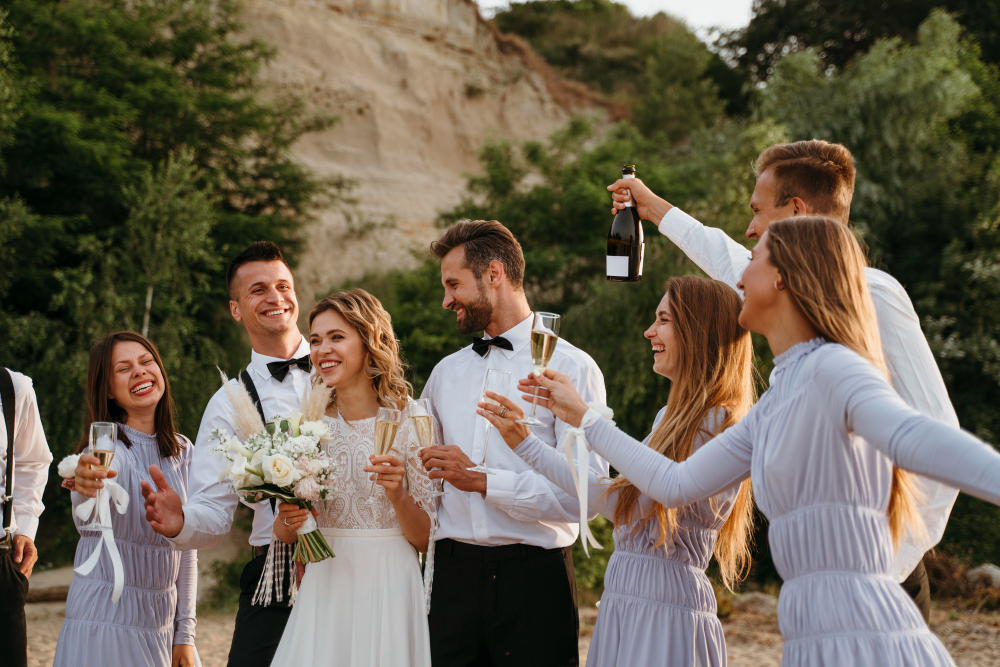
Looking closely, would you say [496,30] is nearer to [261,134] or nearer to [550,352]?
[261,134]

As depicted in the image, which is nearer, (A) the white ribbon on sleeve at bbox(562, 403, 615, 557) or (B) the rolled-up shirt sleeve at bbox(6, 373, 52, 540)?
(A) the white ribbon on sleeve at bbox(562, 403, 615, 557)

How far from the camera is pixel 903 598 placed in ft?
7.33

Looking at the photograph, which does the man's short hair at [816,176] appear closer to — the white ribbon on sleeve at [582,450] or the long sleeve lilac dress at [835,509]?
the long sleeve lilac dress at [835,509]

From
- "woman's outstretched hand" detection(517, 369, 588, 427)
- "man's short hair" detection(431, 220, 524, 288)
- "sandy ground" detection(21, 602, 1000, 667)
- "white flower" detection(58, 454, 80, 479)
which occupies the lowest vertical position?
"sandy ground" detection(21, 602, 1000, 667)

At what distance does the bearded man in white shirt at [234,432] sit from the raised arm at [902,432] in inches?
104

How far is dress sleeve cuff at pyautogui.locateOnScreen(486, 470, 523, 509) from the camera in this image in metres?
3.59

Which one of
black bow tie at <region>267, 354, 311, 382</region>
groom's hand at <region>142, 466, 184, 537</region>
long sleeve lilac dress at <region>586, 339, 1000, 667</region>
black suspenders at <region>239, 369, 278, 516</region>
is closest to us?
long sleeve lilac dress at <region>586, 339, 1000, 667</region>

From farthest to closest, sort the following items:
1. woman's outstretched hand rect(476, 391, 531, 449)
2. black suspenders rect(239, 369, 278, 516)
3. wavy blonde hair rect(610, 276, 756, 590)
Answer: black suspenders rect(239, 369, 278, 516) → wavy blonde hair rect(610, 276, 756, 590) → woman's outstretched hand rect(476, 391, 531, 449)

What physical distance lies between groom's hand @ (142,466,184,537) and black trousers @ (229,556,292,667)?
63 centimetres

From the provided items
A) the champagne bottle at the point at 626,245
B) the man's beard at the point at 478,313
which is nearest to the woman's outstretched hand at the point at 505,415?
the man's beard at the point at 478,313

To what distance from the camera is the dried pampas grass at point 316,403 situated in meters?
3.57

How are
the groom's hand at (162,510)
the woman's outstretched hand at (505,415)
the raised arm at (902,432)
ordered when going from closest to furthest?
1. the raised arm at (902,432)
2. the woman's outstretched hand at (505,415)
3. the groom's hand at (162,510)

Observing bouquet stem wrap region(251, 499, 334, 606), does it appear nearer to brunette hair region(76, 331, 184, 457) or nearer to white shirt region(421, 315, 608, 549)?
white shirt region(421, 315, 608, 549)

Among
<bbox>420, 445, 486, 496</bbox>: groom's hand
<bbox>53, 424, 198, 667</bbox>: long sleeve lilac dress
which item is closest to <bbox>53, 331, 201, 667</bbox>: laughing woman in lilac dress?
<bbox>53, 424, 198, 667</bbox>: long sleeve lilac dress
